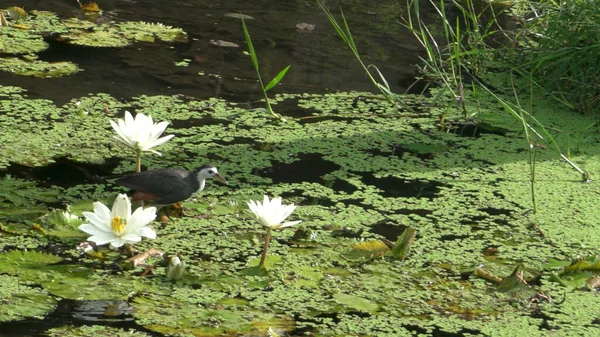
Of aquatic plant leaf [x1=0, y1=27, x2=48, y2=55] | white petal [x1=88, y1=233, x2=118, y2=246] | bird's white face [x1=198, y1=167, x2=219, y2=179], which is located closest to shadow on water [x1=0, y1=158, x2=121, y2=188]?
bird's white face [x1=198, y1=167, x2=219, y2=179]

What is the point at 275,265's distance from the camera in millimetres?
2988

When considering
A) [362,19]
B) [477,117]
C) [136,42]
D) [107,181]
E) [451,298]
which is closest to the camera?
[451,298]

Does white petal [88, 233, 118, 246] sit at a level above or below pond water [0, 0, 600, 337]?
above

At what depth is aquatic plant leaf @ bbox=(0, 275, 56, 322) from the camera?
250 centimetres

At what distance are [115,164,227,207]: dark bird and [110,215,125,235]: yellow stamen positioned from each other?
424 mm

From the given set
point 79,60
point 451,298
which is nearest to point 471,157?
point 451,298

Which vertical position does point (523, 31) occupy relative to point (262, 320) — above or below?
above

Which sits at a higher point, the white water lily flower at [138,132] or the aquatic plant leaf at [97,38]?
the white water lily flower at [138,132]

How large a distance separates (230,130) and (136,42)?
54.4 inches

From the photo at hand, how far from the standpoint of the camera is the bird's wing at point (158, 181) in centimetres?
316

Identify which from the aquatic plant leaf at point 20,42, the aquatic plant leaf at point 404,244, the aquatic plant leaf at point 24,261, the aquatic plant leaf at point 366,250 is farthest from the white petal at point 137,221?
the aquatic plant leaf at point 20,42

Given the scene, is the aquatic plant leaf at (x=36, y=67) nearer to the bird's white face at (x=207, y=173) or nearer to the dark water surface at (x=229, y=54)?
the dark water surface at (x=229, y=54)

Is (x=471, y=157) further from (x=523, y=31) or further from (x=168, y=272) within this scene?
(x=168, y=272)

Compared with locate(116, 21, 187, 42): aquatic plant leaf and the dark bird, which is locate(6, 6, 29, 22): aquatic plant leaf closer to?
locate(116, 21, 187, 42): aquatic plant leaf
